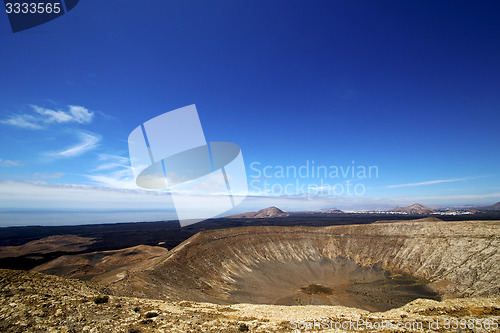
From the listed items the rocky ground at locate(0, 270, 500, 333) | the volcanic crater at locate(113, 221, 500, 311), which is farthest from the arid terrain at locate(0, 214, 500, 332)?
the volcanic crater at locate(113, 221, 500, 311)

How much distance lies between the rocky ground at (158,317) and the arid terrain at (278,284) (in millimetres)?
78

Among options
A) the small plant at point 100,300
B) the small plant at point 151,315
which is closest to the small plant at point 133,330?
the small plant at point 151,315

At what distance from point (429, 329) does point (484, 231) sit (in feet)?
184

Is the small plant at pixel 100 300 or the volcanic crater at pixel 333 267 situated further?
the volcanic crater at pixel 333 267

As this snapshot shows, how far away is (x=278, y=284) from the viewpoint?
47312 millimetres

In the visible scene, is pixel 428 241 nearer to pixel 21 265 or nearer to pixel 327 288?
pixel 327 288

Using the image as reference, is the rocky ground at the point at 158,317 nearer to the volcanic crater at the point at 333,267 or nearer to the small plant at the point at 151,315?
the small plant at the point at 151,315

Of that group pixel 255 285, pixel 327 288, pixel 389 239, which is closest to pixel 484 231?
pixel 389 239

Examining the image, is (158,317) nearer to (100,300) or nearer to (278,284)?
(100,300)

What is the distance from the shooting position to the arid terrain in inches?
527

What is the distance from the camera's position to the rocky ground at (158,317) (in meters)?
11.7

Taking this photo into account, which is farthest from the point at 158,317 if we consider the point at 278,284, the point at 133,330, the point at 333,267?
the point at 333,267

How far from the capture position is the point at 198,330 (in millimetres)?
13242

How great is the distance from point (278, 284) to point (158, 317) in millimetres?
38762
